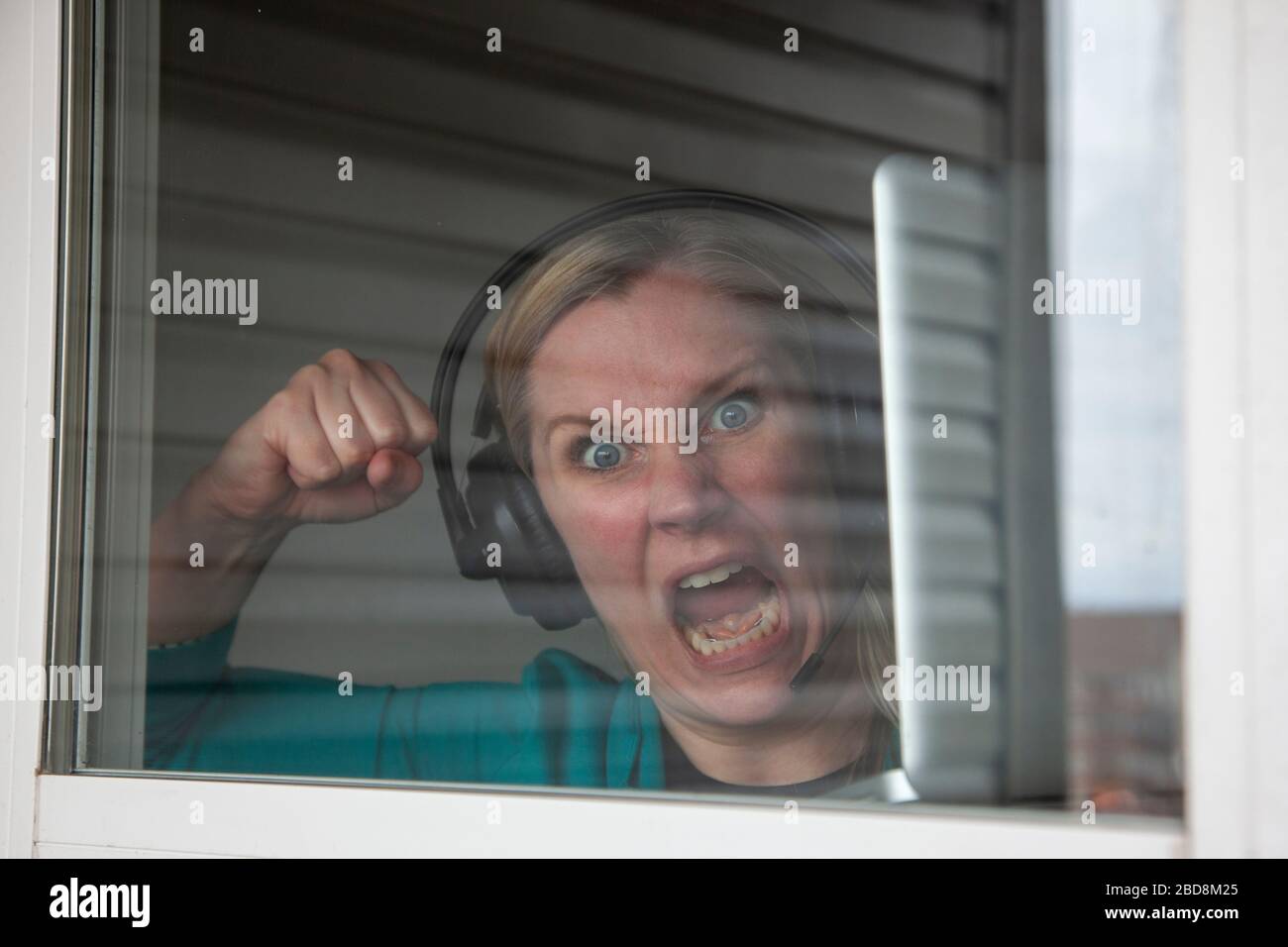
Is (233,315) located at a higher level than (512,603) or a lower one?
higher

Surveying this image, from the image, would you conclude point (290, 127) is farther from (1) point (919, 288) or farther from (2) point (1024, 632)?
(2) point (1024, 632)

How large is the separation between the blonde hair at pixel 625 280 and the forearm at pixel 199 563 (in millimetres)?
386

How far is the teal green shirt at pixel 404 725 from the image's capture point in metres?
1.17

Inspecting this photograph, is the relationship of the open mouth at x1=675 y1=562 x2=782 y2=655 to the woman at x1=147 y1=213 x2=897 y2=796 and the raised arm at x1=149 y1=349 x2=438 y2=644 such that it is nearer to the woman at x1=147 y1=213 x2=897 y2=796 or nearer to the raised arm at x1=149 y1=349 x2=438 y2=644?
the woman at x1=147 y1=213 x2=897 y2=796

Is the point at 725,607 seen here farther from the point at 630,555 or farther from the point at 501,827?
the point at 501,827

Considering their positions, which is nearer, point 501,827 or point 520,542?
point 501,827

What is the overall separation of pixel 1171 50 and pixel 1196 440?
317mm

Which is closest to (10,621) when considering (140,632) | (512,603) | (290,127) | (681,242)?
(140,632)

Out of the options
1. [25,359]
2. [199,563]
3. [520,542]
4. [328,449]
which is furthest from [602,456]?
[25,359]

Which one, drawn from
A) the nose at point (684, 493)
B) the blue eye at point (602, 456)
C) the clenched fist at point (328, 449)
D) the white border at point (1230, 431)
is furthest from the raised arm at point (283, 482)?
Result: the white border at point (1230, 431)

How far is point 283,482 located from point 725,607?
645 mm

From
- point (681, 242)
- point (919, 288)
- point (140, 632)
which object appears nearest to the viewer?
point (919, 288)

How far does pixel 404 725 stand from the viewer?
1282mm

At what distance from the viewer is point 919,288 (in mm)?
1079
